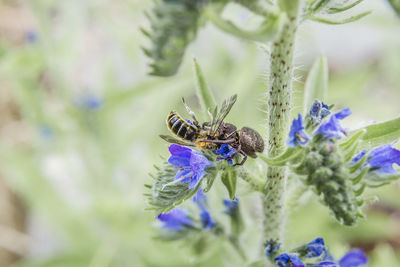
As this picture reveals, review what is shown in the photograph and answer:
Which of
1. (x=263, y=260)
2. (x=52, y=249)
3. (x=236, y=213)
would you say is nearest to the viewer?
(x=263, y=260)

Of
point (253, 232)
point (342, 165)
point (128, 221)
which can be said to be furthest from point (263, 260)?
point (128, 221)

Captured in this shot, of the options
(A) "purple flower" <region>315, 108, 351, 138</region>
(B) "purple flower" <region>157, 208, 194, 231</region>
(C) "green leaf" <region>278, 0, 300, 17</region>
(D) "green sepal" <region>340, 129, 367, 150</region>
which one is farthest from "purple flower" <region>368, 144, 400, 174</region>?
(B) "purple flower" <region>157, 208, 194, 231</region>

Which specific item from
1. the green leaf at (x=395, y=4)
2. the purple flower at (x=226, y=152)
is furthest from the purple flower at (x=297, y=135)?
the green leaf at (x=395, y=4)

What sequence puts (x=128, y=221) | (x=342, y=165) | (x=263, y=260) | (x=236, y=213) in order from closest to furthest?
(x=342, y=165)
(x=263, y=260)
(x=236, y=213)
(x=128, y=221)

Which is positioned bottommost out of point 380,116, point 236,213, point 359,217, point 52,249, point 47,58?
point 359,217

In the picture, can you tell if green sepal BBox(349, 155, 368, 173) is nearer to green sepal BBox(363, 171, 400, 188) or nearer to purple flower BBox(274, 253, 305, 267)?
green sepal BBox(363, 171, 400, 188)

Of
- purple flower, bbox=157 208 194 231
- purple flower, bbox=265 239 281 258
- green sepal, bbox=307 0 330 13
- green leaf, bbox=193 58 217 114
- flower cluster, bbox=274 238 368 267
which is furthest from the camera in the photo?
purple flower, bbox=157 208 194 231

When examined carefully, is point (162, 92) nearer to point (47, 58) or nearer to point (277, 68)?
point (47, 58)
